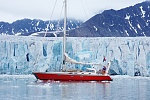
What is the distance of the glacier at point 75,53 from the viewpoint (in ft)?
107

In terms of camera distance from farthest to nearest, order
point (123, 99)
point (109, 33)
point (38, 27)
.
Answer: point (38, 27) < point (109, 33) < point (123, 99)

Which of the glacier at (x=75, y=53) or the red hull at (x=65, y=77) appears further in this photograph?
the glacier at (x=75, y=53)

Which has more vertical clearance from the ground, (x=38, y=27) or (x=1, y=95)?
(x=38, y=27)

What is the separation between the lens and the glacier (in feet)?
107

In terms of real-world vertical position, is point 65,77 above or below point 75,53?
below

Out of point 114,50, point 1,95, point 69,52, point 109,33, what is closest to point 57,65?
point 69,52

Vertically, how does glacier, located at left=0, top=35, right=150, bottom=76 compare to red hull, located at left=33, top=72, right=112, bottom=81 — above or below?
above

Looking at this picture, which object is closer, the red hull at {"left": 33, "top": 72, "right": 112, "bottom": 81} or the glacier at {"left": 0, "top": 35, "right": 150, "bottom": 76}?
the red hull at {"left": 33, "top": 72, "right": 112, "bottom": 81}

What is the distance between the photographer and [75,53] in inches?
1318

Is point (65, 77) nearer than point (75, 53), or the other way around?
point (65, 77)

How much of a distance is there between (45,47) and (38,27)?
49.7m

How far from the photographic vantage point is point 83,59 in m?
32.7

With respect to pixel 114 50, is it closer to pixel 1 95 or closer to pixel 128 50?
pixel 128 50

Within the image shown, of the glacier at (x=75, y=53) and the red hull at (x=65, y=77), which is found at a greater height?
the glacier at (x=75, y=53)
